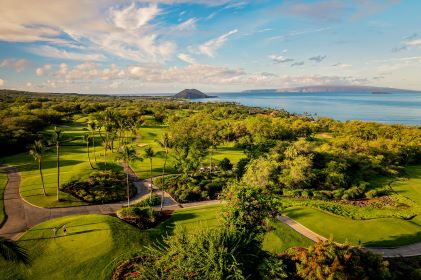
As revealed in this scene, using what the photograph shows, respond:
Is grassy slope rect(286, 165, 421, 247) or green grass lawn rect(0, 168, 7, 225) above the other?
green grass lawn rect(0, 168, 7, 225)

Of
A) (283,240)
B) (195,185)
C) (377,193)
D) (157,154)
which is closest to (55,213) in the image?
(195,185)

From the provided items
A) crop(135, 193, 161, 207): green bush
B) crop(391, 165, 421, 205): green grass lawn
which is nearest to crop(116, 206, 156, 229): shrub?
crop(135, 193, 161, 207): green bush

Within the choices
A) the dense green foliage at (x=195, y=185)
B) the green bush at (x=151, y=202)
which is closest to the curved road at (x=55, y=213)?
the green bush at (x=151, y=202)

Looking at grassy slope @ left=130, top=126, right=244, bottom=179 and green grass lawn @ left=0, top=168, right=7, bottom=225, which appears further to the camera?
grassy slope @ left=130, top=126, right=244, bottom=179

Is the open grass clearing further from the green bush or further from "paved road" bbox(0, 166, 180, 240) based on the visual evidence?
the green bush

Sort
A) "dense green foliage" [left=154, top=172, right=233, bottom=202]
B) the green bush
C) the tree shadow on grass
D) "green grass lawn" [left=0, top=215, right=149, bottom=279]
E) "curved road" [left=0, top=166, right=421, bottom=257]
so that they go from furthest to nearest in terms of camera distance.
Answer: "dense green foliage" [left=154, top=172, right=233, bottom=202], the green bush, the tree shadow on grass, "curved road" [left=0, top=166, right=421, bottom=257], "green grass lawn" [left=0, top=215, right=149, bottom=279]

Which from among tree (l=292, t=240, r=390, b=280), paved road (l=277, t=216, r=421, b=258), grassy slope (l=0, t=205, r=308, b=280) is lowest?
paved road (l=277, t=216, r=421, b=258)

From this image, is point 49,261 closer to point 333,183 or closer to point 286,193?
point 286,193
